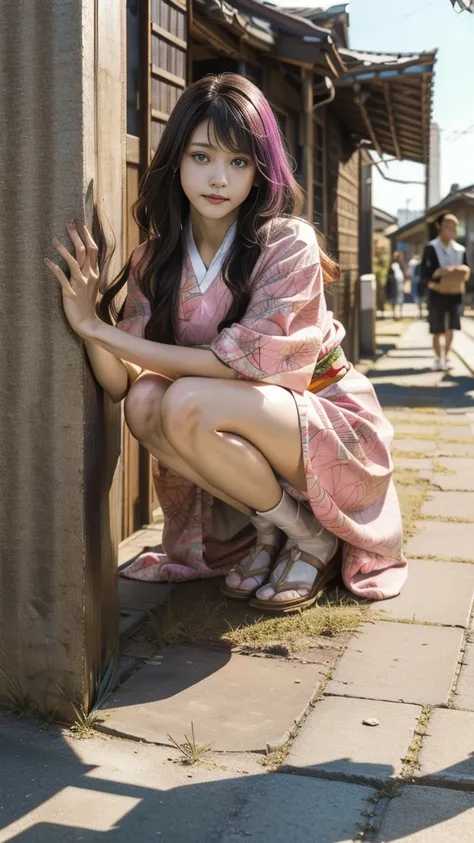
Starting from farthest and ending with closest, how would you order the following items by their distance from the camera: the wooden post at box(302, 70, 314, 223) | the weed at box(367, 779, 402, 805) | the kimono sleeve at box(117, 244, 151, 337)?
the wooden post at box(302, 70, 314, 223) → the kimono sleeve at box(117, 244, 151, 337) → the weed at box(367, 779, 402, 805)

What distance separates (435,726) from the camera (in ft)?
8.37

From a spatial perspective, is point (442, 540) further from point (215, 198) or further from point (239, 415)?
point (215, 198)

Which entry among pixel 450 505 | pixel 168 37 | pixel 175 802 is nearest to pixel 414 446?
pixel 450 505

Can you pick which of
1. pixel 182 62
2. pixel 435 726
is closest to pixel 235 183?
pixel 435 726

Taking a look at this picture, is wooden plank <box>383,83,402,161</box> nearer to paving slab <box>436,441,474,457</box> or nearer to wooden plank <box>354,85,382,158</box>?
wooden plank <box>354,85,382,158</box>

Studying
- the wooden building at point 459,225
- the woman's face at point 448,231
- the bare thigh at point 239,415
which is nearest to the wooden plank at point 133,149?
the bare thigh at point 239,415

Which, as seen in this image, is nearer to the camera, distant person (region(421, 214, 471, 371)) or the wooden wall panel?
distant person (region(421, 214, 471, 371))

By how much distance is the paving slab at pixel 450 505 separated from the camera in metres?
4.87

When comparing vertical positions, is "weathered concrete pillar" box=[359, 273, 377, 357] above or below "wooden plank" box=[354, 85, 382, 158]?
below

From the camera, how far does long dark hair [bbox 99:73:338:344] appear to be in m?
2.95

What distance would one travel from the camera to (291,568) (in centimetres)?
343

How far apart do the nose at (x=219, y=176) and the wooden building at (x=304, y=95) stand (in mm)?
1190

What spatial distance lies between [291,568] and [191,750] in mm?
1118

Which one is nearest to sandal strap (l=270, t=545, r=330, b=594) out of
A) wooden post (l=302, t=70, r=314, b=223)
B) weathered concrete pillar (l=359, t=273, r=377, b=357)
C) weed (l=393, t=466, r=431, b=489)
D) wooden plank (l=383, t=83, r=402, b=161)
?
weed (l=393, t=466, r=431, b=489)
